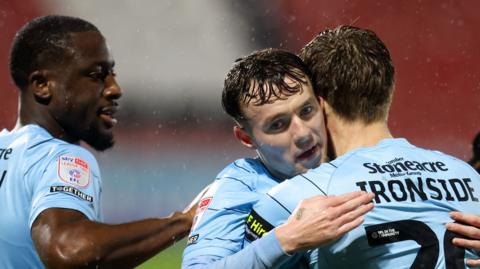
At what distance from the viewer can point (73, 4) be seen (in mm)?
9047

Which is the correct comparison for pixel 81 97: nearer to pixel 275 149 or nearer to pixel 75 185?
pixel 75 185

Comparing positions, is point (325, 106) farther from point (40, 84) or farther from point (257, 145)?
point (40, 84)

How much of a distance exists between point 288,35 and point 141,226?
5796 mm

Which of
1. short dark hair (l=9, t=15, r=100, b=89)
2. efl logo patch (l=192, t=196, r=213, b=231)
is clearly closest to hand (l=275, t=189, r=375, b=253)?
efl logo patch (l=192, t=196, r=213, b=231)

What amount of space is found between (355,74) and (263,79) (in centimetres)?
36

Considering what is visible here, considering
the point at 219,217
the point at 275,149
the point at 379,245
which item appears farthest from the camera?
the point at 275,149

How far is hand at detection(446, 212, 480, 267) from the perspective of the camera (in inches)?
110

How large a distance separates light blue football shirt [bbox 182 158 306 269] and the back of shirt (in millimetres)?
123

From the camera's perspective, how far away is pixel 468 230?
9.18ft

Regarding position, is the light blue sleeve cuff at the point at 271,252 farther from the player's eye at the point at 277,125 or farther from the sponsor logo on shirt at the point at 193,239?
the player's eye at the point at 277,125

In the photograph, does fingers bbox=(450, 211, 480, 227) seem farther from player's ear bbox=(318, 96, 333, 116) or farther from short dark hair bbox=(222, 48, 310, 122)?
short dark hair bbox=(222, 48, 310, 122)

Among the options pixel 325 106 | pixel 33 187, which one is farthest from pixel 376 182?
pixel 33 187

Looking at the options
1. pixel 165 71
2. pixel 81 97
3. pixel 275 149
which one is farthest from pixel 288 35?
pixel 275 149

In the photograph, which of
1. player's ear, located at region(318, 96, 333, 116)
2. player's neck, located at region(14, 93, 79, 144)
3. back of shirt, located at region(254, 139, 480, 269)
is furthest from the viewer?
player's neck, located at region(14, 93, 79, 144)
